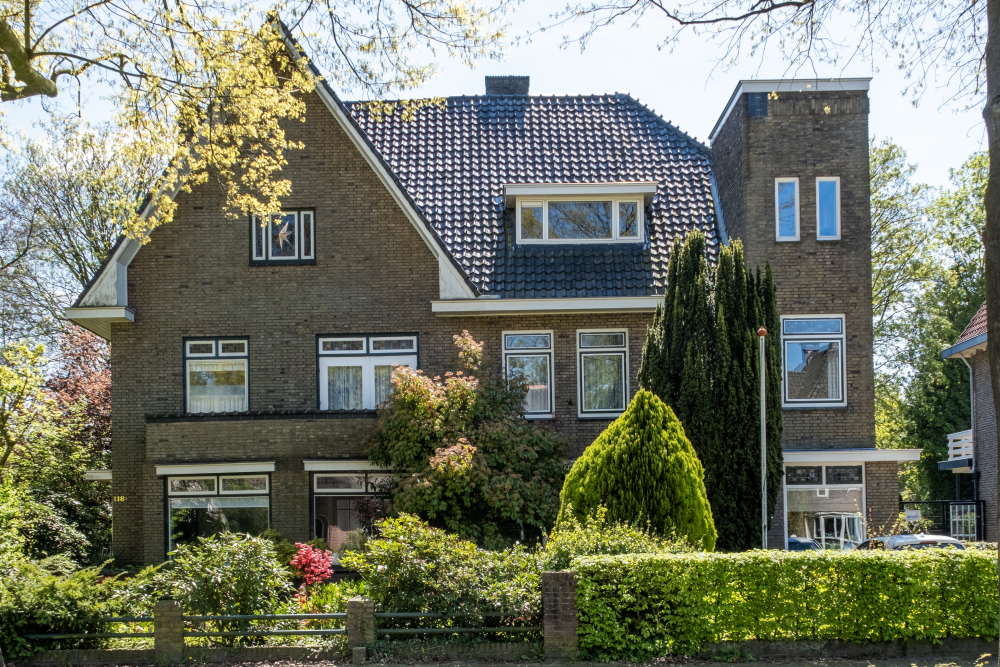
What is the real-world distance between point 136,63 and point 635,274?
391 inches

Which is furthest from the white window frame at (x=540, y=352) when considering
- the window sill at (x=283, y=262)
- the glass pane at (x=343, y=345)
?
the window sill at (x=283, y=262)

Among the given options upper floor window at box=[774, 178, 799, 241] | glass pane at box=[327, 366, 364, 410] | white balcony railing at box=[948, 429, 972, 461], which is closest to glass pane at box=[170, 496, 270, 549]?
glass pane at box=[327, 366, 364, 410]

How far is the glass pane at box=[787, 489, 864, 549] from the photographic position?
58.6 ft

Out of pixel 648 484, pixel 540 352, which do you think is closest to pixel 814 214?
pixel 540 352

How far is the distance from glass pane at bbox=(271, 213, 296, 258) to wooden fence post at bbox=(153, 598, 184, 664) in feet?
29.1

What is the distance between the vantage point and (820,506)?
17.9 m

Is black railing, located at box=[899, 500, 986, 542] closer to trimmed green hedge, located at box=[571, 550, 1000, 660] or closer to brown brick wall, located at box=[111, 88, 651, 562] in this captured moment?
brown brick wall, located at box=[111, 88, 651, 562]

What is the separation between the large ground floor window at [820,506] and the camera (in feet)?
58.6

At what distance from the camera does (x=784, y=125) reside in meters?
18.7

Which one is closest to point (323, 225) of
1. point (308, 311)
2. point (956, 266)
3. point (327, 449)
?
point (308, 311)

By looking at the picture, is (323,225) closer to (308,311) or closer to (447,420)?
(308,311)

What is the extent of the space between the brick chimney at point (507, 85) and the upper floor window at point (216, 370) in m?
9.61

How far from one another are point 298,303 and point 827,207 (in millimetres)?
10355

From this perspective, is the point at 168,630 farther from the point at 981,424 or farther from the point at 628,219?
the point at 981,424
